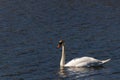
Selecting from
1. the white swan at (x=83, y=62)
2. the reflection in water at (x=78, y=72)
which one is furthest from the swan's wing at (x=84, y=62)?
the reflection in water at (x=78, y=72)

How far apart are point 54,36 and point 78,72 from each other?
8538mm

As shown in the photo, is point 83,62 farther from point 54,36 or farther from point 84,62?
point 54,36

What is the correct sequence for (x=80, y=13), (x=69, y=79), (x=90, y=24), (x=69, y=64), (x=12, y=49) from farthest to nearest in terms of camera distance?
1. (x=80, y=13)
2. (x=90, y=24)
3. (x=12, y=49)
4. (x=69, y=64)
5. (x=69, y=79)

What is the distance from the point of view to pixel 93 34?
42.8 m

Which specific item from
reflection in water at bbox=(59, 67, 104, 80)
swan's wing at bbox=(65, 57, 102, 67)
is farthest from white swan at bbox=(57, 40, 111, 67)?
reflection in water at bbox=(59, 67, 104, 80)

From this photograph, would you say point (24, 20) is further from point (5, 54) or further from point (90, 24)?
point (5, 54)

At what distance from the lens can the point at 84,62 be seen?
118 ft

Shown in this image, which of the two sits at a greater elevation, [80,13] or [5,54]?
[80,13]

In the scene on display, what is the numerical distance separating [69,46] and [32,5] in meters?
15.1

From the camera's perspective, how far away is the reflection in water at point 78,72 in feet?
110

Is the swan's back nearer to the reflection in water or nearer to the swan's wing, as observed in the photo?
the swan's wing

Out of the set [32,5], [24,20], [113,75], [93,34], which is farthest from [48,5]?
[113,75]

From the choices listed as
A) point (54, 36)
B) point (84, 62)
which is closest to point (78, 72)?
point (84, 62)

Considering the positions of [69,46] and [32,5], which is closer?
[69,46]
